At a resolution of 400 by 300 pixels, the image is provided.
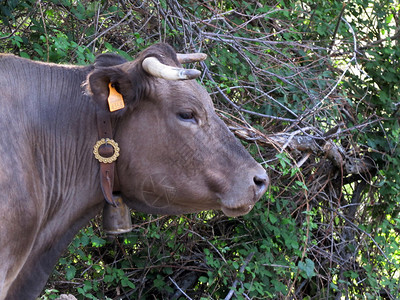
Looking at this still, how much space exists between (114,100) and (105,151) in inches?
10.1

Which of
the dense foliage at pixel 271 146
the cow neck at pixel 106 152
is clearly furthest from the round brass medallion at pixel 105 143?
the dense foliage at pixel 271 146

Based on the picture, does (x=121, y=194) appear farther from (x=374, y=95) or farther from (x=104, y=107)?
(x=374, y=95)

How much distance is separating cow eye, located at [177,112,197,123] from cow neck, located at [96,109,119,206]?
34cm

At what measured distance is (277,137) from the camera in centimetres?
523

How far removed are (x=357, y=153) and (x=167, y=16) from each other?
2500mm

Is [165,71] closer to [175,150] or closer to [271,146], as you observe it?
[175,150]

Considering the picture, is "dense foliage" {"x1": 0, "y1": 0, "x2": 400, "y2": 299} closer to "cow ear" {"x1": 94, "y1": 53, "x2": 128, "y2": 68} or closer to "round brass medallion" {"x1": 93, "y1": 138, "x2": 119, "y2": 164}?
"cow ear" {"x1": 94, "y1": 53, "x2": 128, "y2": 68}

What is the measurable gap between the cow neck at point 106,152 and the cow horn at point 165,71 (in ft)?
0.98

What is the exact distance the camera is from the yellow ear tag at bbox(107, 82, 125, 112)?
125 inches

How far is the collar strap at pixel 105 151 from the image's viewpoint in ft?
10.6

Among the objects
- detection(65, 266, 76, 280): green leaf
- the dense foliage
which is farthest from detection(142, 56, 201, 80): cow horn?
detection(65, 266, 76, 280): green leaf

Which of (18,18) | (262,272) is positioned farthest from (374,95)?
(18,18)

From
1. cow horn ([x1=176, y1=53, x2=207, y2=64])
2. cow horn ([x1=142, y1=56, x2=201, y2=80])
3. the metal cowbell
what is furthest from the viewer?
cow horn ([x1=176, y1=53, x2=207, y2=64])

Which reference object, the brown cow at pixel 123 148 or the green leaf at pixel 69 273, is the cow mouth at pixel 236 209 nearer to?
the brown cow at pixel 123 148
